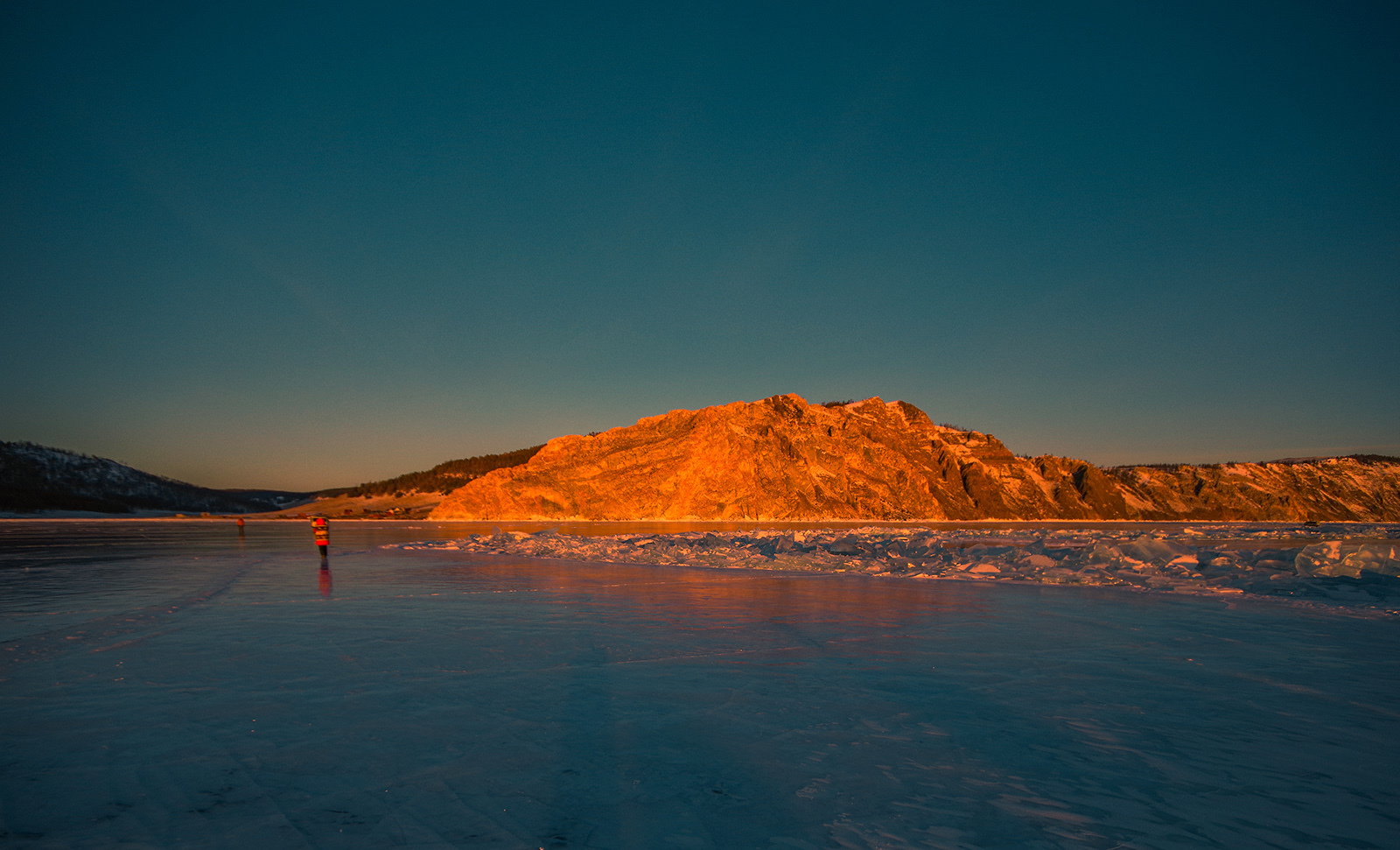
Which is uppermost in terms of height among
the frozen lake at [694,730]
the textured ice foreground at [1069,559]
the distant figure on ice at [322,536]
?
the distant figure on ice at [322,536]

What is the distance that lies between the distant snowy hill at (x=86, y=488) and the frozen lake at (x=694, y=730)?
8967 centimetres

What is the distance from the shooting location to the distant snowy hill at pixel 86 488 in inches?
3103

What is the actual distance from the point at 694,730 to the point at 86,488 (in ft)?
440

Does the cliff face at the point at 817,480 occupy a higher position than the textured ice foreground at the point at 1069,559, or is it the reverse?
the cliff face at the point at 817,480

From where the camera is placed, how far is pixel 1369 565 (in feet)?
37.5

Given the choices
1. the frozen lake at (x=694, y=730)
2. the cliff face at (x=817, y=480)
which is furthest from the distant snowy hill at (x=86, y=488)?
the frozen lake at (x=694, y=730)

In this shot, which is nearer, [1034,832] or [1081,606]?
[1034,832]

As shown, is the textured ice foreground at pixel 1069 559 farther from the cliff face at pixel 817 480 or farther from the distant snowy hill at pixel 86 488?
the distant snowy hill at pixel 86 488

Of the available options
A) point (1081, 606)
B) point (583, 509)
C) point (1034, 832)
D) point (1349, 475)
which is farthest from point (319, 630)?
point (1349, 475)

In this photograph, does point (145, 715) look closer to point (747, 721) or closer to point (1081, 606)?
point (747, 721)

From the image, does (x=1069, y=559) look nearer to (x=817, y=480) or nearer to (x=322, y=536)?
(x=322, y=536)

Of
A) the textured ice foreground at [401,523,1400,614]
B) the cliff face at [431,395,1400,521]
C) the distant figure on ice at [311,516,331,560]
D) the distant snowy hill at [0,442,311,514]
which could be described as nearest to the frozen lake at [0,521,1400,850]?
the textured ice foreground at [401,523,1400,614]

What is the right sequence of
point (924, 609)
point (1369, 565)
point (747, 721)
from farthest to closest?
1. point (1369, 565)
2. point (924, 609)
3. point (747, 721)

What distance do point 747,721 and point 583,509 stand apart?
5676cm
